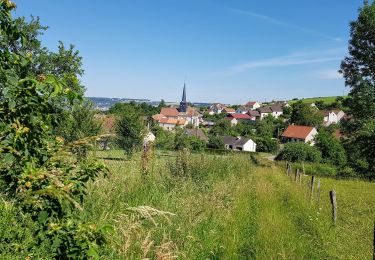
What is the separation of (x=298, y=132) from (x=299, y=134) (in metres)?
0.90

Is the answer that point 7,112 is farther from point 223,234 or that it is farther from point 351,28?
point 351,28

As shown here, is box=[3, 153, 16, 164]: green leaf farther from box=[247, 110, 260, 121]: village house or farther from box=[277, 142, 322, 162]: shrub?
box=[247, 110, 260, 121]: village house

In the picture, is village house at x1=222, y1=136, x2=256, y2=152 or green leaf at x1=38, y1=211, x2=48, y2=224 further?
village house at x1=222, y1=136, x2=256, y2=152

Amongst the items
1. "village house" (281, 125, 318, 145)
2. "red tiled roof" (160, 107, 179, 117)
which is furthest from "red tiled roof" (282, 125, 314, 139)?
"red tiled roof" (160, 107, 179, 117)

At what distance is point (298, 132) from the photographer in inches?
3546

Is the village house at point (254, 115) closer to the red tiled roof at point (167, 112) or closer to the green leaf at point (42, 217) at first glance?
the red tiled roof at point (167, 112)

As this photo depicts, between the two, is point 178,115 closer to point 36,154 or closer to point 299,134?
point 299,134

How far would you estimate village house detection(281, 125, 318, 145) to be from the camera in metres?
87.7

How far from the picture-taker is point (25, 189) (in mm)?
2213

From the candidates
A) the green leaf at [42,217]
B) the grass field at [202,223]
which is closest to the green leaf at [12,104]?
the green leaf at [42,217]

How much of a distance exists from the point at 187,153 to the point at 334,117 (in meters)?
129

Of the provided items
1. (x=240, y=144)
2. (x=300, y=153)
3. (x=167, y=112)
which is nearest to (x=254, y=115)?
(x=167, y=112)

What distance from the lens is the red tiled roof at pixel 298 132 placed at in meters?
88.2

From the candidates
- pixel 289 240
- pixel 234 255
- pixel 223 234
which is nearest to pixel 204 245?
pixel 234 255
